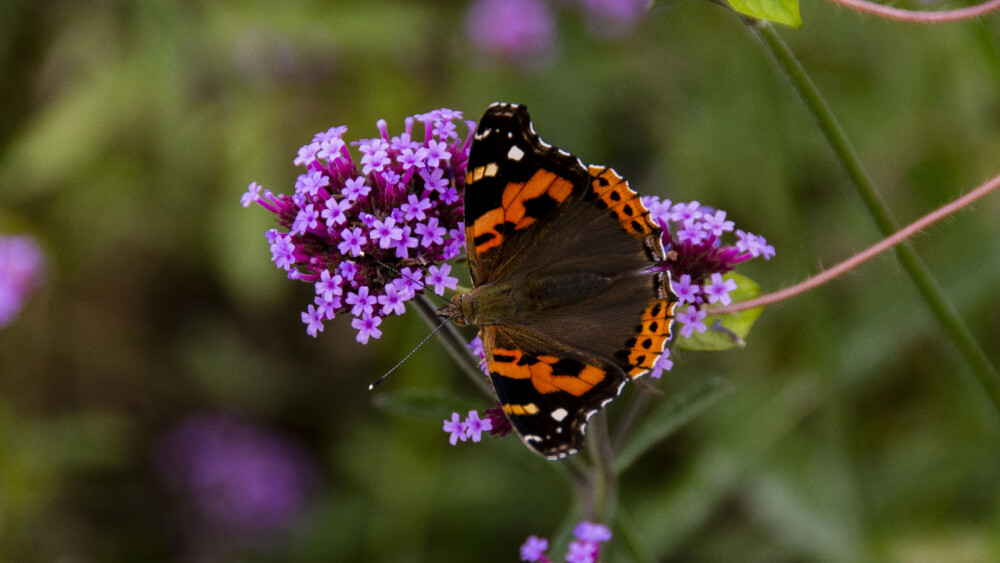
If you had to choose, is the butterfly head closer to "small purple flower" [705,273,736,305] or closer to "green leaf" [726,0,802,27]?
"small purple flower" [705,273,736,305]

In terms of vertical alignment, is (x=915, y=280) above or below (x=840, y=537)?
above

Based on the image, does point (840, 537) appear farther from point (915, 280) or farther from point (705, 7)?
point (705, 7)

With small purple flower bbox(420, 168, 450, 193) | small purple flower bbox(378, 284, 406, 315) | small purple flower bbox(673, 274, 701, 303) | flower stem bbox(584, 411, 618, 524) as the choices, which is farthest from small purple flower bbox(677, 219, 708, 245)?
small purple flower bbox(378, 284, 406, 315)

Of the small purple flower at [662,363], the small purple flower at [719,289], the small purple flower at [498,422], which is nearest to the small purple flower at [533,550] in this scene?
the small purple flower at [498,422]

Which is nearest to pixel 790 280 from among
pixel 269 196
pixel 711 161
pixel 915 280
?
pixel 711 161

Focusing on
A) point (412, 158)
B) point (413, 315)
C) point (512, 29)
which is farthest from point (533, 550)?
point (512, 29)

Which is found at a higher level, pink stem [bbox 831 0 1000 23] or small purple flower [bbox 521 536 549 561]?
pink stem [bbox 831 0 1000 23]
